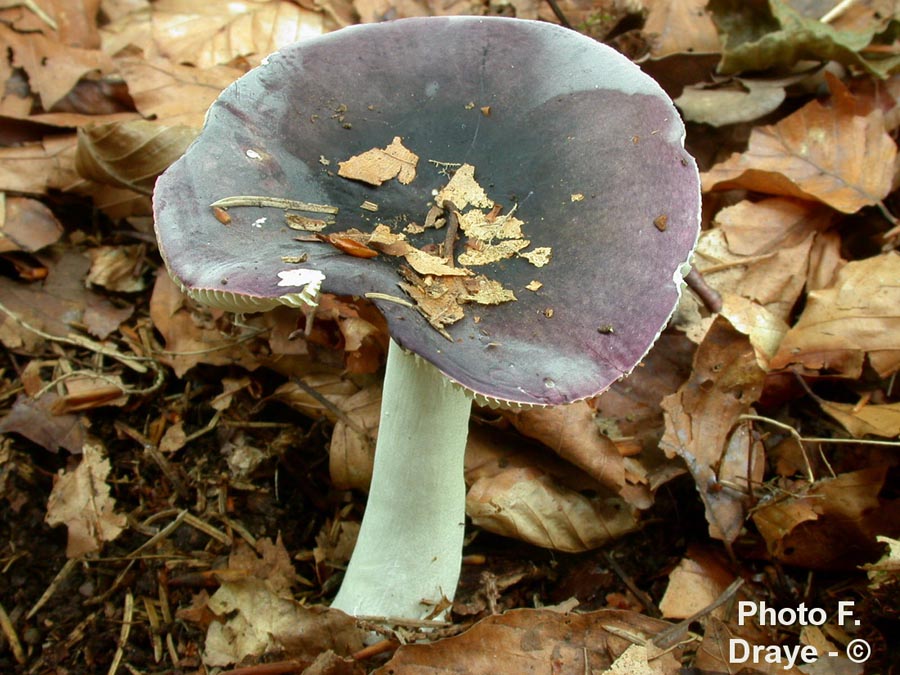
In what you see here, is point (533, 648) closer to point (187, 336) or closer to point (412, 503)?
point (412, 503)

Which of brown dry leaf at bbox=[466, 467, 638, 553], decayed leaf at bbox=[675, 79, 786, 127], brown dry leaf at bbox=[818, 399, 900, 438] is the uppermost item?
decayed leaf at bbox=[675, 79, 786, 127]

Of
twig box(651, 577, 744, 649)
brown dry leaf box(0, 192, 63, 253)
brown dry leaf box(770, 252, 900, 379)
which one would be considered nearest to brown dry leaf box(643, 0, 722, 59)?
brown dry leaf box(770, 252, 900, 379)

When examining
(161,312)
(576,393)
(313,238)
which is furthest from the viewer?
(161,312)

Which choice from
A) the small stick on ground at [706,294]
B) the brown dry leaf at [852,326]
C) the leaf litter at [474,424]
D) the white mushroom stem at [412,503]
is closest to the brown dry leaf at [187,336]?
the leaf litter at [474,424]

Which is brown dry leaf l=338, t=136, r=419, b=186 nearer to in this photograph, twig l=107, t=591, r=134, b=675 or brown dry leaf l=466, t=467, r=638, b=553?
brown dry leaf l=466, t=467, r=638, b=553

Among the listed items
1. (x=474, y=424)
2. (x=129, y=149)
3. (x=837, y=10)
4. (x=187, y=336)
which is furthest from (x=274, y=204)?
(x=837, y=10)

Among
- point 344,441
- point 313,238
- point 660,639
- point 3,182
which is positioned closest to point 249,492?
point 344,441

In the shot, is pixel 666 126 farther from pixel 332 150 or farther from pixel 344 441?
pixel 344 441

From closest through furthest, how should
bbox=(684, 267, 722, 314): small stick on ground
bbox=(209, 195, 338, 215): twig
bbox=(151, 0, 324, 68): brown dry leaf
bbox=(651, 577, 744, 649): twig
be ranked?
bbox=(209, 195, 338, 215): twig < bbox=(651, 577, 744, 649): twig < bbox=(684, 267, 722, 314): small stick on ground < bbox=(151, 0, 324, 68): brown dry leaf
